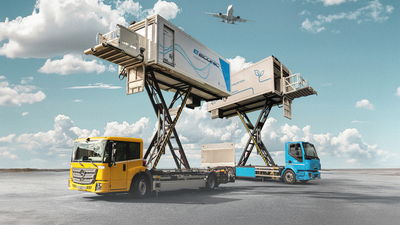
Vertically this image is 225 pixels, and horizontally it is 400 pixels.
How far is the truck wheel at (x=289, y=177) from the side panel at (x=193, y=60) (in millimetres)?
6985

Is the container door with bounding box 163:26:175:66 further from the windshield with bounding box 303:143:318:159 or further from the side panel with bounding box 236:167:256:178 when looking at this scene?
the side panel with bounding box 236:167:256:178

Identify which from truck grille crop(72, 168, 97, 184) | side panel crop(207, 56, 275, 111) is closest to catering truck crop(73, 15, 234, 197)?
truck grille crop(72, 168, 97, 184)

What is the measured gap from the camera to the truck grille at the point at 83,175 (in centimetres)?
1164

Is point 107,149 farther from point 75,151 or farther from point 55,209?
point 55,209

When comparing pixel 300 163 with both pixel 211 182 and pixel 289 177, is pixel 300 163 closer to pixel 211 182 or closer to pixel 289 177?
pixel 289 177

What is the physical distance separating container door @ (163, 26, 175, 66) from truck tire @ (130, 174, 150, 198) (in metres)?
6.05

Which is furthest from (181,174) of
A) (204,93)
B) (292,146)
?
(292,146)

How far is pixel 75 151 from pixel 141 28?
23.7ft

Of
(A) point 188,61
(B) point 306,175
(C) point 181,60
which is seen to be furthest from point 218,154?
(C) point 181,60

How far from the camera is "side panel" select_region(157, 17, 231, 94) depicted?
15.8m

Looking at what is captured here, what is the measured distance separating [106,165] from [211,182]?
693cm

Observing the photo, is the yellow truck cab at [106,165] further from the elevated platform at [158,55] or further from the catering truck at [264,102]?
the catering truck at [264,102]

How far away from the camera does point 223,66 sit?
21969 millimetres

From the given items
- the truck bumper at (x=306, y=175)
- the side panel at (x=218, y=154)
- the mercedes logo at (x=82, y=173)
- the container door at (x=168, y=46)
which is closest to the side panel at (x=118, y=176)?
the mercedes logo at (x=82, y=173)
